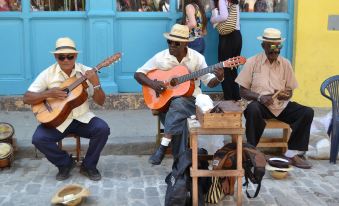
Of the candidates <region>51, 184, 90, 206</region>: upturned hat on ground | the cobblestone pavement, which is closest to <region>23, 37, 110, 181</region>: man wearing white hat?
the cobblestone pavement

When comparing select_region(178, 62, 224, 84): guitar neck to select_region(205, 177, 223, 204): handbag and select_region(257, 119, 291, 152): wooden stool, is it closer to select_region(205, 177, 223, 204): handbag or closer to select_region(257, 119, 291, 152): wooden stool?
select_region(257, 119, 291, 152): wooden stool

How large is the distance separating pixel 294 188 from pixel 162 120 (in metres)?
1.49

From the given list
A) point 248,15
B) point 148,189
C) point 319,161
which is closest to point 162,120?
point 148,189

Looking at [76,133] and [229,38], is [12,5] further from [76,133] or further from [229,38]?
[229,38]

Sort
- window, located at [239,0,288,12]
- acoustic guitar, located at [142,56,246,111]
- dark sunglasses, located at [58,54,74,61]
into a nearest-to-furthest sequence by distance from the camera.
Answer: dark sunglasses, located at [58,54,74,61] → acoustic guitar, located at [142,56,246,111] → window, located at [239,0,288,12]

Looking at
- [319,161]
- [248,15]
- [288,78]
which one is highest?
[248,15]

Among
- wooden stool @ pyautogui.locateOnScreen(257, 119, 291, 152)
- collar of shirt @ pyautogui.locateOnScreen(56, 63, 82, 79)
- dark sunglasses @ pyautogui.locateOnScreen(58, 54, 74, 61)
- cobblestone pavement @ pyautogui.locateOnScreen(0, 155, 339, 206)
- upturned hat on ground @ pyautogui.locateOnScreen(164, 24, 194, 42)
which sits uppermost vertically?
upturned hat on ground @ pyautogui.locateOnScreen(164, 24, 194, 42)

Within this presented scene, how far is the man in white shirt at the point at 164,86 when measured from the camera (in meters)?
5.45

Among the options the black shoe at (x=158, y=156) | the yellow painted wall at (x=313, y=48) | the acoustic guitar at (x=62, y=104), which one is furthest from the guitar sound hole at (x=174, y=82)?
the yellow painted wall at (x=313, y=48)

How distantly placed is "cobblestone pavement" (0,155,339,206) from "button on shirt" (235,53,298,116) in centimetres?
89

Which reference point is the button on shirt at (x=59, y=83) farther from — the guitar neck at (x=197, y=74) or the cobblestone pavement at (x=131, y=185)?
the guitar neck at (x=197, y=74)

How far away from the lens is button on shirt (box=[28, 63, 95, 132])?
5266mm

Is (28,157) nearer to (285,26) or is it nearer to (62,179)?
(62,179)

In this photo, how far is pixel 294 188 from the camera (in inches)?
203
